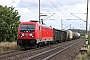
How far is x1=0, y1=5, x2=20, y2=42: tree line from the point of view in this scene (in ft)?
156

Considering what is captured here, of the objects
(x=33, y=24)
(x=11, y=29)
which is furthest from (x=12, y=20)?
(x=33, y=24)

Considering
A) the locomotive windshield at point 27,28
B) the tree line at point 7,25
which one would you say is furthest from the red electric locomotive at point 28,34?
the tree line at point 7,25

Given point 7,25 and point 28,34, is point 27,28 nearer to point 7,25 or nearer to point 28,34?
point 28,34

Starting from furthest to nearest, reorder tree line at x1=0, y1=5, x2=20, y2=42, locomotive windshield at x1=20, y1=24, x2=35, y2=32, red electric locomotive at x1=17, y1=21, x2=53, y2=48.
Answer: tree line at x1=0, y1=5, x2=20, y2=42 < locomotive windshield at x1=20, y1=24, x2=35, y2=32 < red electric locomotive at x1=17, y1=21, x2=53, y2=48

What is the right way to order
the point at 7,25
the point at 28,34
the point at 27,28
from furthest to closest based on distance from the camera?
the point at 7,25 → the point at 27,28 → the point at 28,34

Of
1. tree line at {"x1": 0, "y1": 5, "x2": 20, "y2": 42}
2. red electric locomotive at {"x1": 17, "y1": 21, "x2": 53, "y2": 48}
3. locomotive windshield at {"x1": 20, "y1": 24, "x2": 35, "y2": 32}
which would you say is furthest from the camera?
tree line at {"x1": 0, "y1": 5, "x2": 20, "y2": 42}

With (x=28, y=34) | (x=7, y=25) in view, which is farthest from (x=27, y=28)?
(x=7, y=25)

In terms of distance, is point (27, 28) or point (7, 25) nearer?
point (27, 28)

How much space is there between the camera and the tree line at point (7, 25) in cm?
4747

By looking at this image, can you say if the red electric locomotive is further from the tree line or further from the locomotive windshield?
the tree line

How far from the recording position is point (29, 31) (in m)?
28.5

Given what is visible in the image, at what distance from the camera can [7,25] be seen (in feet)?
155

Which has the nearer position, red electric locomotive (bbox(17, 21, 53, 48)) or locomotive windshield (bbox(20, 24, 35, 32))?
red electric locomotive (bbox(17, 21, 53, 48))

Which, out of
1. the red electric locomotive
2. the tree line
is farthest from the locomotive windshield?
the tree line
